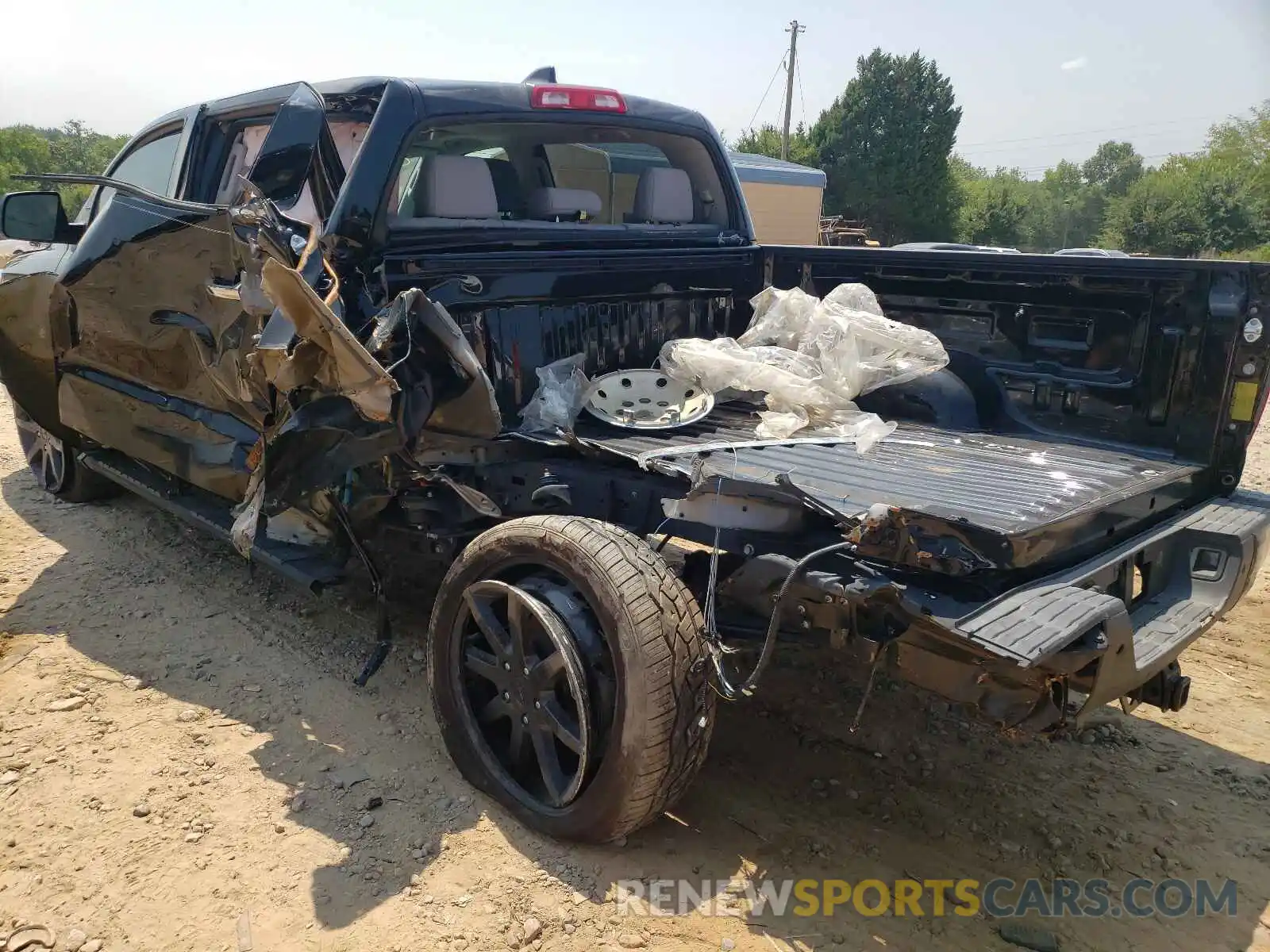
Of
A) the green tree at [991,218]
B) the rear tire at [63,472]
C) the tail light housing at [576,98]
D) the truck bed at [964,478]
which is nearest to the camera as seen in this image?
the truck bed at [964,478]

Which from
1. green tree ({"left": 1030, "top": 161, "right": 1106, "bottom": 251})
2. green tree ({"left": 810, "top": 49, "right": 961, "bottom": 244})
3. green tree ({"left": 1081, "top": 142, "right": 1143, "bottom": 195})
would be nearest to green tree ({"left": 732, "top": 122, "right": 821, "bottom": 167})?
green tree ({"left": 810, "top": 49, "right": 961, "bottom": 244})

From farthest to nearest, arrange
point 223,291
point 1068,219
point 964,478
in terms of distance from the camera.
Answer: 1. point 1068,219
2. point 223,291
3. point 964,478

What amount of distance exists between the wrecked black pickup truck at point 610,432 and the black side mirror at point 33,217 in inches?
0.6

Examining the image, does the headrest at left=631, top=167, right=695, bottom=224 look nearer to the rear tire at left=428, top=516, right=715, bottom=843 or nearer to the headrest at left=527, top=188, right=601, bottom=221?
the headrest at left=527, top=188, right=601, bottom=221

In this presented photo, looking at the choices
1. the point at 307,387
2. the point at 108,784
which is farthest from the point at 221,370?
the point at 108,784

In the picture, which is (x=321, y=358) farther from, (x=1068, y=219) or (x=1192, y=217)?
(x=1068, y=219)

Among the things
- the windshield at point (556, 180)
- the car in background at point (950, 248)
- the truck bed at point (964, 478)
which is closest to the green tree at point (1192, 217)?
the car in background at point (950, 248)

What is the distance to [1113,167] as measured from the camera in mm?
76562

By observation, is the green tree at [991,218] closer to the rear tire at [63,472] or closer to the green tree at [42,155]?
the green tree at [42,155]

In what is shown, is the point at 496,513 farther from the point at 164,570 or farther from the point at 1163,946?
the point at 164,570

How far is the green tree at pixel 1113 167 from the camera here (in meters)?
68.3

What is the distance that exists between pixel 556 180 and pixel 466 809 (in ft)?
10.7

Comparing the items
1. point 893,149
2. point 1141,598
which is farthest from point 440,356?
point 893,149

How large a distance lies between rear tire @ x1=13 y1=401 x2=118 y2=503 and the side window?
5.08ft
